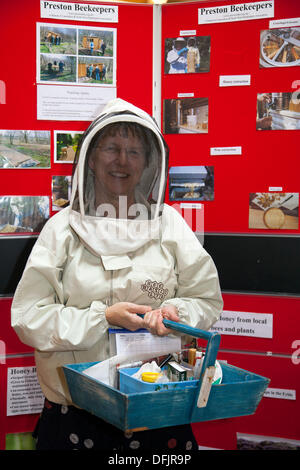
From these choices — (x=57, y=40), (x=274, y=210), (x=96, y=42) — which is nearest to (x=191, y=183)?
(x=274, y=210)

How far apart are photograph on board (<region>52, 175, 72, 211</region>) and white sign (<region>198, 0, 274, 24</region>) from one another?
117 cm

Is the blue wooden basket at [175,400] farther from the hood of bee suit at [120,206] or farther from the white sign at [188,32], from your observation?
the white sign at [188,32]

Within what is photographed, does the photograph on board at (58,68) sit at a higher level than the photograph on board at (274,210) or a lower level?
higher

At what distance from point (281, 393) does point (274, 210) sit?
1.03 meters

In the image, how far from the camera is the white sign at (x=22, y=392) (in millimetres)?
2633

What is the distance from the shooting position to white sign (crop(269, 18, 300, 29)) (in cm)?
254

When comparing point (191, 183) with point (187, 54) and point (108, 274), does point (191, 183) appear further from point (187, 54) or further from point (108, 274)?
point (108, 274)

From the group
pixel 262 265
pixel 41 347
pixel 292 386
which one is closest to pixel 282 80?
pixel 262 265

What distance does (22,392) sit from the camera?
2.64 metres

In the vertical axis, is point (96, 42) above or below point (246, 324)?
above

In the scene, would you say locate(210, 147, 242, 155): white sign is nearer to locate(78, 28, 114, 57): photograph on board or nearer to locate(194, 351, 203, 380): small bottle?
locate(78, 28, 114, 57): photograph on board

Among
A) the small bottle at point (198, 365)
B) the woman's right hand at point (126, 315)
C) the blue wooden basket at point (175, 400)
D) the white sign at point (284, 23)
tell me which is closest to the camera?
the blue wooden basket at point (175, 400)

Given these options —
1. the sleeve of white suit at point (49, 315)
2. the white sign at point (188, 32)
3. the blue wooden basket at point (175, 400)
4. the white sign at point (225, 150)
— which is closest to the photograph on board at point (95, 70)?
the white sign at point (188, 32)

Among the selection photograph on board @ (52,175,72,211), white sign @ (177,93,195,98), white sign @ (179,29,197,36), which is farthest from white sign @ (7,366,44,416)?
white sign @ (179,29,197,36)
